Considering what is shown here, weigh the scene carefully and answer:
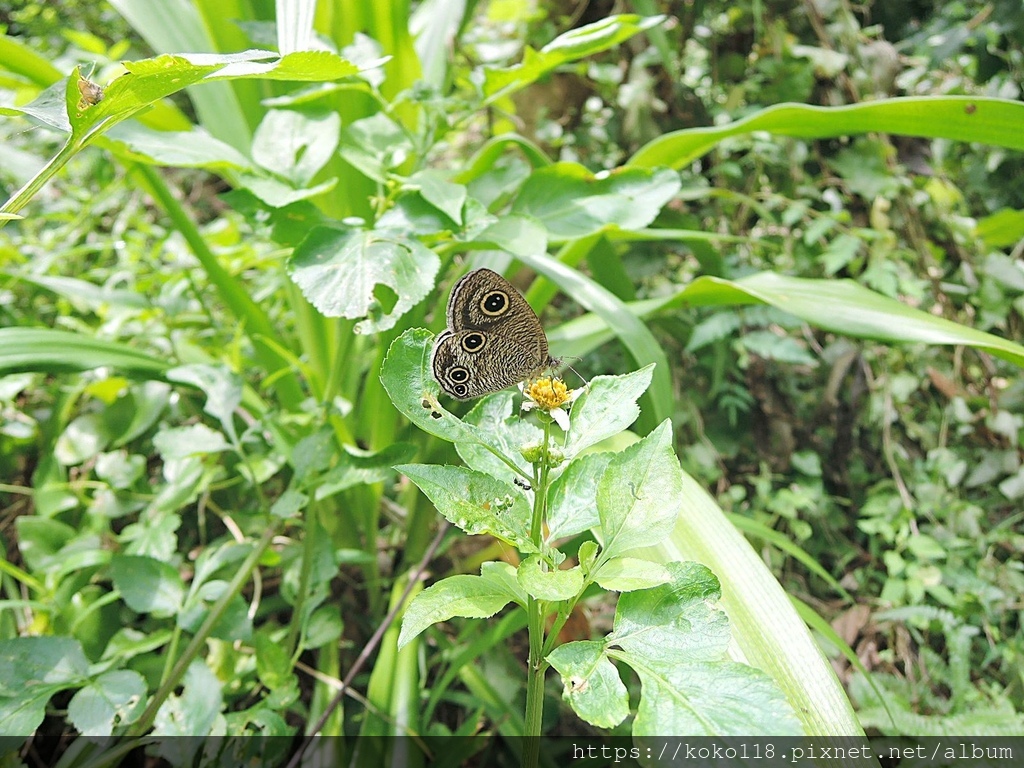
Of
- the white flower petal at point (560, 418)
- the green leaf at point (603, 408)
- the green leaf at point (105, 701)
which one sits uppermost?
the white flower petal at point (560, 418)

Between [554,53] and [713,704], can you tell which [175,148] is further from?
[713,704]

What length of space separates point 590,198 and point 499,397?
0.35 m

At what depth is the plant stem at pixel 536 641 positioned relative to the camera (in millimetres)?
360

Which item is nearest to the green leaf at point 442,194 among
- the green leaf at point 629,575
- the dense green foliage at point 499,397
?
the dense green foliage at point 499,397

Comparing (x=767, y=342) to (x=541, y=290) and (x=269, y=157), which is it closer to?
(x=541, y=290)

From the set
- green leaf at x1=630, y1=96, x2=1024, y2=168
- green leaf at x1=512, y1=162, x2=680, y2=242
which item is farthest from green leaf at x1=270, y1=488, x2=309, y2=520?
green leaf at x1=630, y1=96, x2=1024, y2=168

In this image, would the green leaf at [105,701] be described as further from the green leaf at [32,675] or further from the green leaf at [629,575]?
the green leaf at [629,575]

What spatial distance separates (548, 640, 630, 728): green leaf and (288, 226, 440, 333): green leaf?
281 mm

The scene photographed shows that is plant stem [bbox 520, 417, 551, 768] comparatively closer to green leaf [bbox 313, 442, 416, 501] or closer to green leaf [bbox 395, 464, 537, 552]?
green leaf [bbox 395, 464, 537, 552]

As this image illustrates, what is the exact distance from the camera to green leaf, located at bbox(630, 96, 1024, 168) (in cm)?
71

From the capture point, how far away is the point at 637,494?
358mm

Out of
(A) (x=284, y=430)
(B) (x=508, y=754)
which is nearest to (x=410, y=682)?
(B) (x=508, y=754)

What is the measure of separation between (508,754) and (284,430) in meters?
0.50

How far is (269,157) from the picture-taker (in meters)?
0.66
